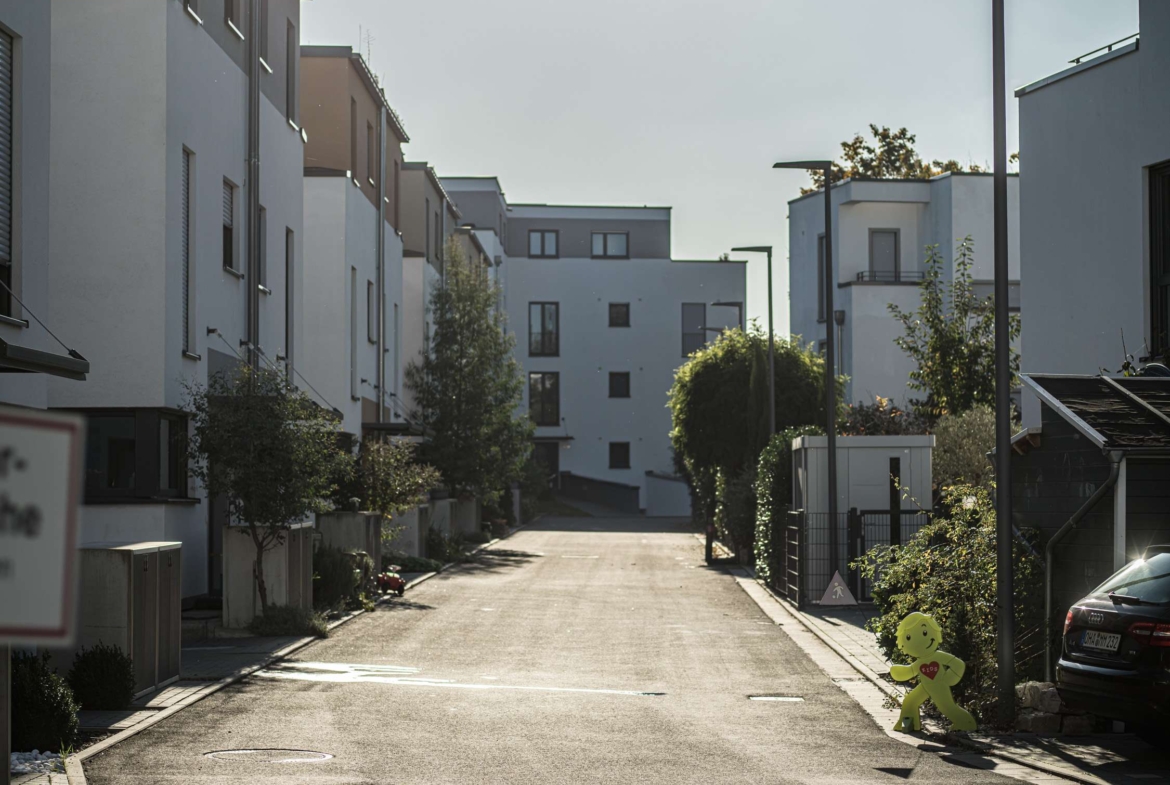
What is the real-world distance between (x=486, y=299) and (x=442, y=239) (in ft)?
24.1

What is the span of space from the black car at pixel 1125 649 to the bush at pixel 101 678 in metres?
7.51

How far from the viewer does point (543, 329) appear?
2918 inches

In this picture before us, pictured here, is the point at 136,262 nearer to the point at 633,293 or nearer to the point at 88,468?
the point at 88,468

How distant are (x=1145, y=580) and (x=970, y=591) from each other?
3009 mm

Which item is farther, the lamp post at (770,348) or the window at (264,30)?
the lamp post at (770,348)

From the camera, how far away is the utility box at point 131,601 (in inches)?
487

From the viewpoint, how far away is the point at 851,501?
926 inches

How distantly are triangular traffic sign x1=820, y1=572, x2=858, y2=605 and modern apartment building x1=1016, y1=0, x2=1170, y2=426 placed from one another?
4.45m

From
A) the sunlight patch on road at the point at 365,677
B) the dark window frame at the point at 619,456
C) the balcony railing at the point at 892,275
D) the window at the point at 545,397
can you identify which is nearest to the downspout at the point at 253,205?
the sunlight patch on road at the point at 365,677

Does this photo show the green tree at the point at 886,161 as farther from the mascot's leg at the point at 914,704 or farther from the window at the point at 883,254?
the mascot's leg at the point at 914,704

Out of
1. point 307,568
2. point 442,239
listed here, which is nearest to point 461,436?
point 442,239

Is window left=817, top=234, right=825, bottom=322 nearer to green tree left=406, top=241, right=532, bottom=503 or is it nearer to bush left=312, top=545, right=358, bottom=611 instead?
green tree left=406, top=241, right=532, bottom=503

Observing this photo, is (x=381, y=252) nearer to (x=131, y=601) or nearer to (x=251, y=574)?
(x=251, y=574)

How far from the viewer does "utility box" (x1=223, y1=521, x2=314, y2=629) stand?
1858cm
